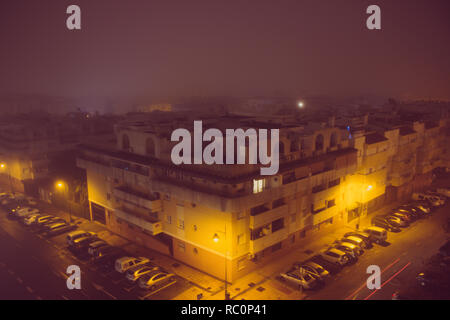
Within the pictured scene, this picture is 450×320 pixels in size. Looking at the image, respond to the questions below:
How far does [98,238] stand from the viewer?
39.5m

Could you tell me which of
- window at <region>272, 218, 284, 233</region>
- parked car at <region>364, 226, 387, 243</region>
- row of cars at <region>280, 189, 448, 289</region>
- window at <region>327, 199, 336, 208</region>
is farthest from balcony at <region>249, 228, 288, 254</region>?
parked car at <region>364, 226, 387, 243</region>

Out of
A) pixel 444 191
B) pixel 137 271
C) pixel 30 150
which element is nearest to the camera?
pixel 137 271

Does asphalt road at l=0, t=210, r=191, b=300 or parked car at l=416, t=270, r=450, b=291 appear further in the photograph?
parked car at l=416, t=270, r=450, b=291

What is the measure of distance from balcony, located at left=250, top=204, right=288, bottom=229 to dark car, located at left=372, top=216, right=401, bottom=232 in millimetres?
16696

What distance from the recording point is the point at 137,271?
31594 mm

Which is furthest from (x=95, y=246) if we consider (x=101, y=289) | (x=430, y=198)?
(x=430, y=198)

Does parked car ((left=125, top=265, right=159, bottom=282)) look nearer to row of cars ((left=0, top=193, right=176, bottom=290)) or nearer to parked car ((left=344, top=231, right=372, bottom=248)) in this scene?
row of cars ((left=0, top=193, right=176, bottom=290))

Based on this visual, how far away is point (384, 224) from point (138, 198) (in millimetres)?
31058

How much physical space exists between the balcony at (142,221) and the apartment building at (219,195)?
111mm

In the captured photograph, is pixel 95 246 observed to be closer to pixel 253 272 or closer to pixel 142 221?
pixel 142 221

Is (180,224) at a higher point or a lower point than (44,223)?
higher

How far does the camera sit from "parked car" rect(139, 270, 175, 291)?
30094 mm

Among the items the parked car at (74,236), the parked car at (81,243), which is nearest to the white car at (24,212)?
the parked car at (74,236)
